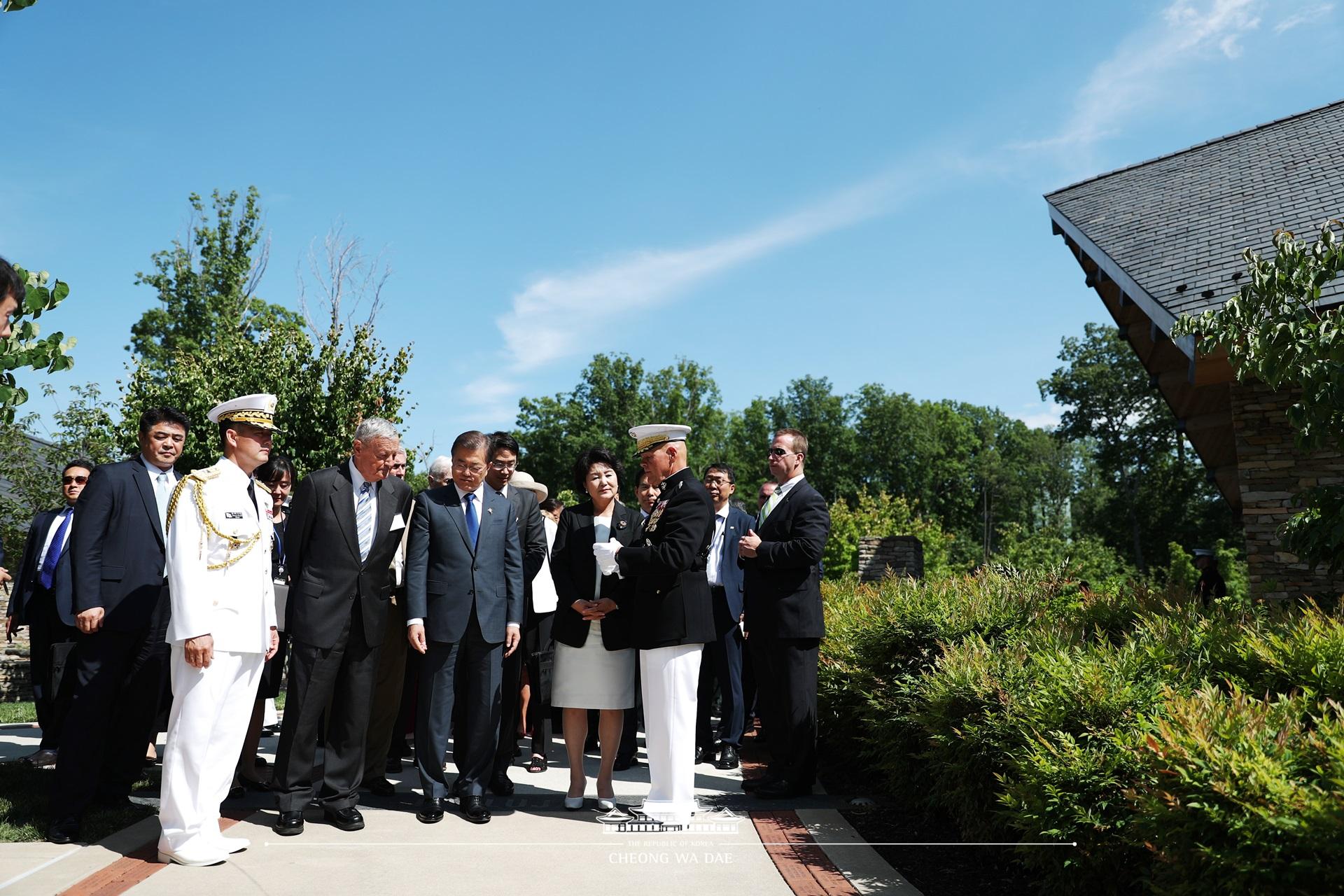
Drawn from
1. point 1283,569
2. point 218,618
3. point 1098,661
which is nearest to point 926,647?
point 1098,661

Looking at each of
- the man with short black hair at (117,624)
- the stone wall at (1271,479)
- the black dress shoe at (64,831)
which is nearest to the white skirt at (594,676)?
the man with short black hair at (117,624)

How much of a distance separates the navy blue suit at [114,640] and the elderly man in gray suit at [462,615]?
1.46 meters

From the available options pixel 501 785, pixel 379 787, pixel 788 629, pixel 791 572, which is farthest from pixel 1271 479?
pixel 379 787

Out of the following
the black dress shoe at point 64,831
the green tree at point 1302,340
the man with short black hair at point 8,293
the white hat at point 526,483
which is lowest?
the black dress shoe at point 64,831

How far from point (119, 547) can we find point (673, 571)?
3.07m

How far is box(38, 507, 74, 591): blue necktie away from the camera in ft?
21.2

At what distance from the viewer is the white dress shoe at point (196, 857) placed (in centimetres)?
412

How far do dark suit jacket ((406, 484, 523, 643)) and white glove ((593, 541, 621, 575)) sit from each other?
25.8 inches

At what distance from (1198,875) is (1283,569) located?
9.11m

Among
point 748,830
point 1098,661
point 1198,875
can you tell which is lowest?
point 748,830

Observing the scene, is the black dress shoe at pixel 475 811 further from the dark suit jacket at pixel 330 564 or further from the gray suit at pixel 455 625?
the dark suit jacket at pixel 330 564

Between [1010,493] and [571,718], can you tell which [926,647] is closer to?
[571,718]

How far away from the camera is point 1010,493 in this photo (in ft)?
250

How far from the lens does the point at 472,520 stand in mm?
5387
